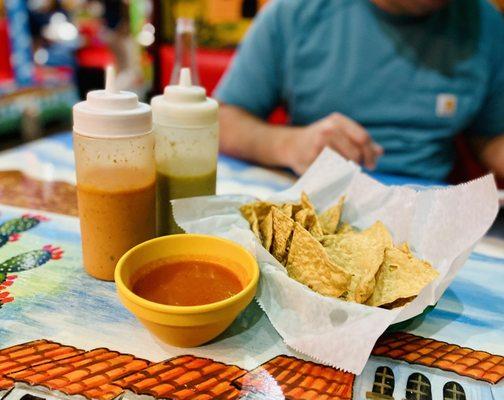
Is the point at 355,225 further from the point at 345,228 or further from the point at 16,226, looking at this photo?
the point at 16,226

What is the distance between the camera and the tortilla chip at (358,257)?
88 cm

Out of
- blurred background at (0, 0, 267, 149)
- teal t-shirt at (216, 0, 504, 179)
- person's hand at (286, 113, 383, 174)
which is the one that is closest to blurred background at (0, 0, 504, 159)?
blurred background at (0, 0, 267, 149)

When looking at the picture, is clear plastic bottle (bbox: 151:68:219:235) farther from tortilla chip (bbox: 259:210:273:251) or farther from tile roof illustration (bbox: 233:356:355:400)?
tile roof illustration (bbox: 233:356:355:400)

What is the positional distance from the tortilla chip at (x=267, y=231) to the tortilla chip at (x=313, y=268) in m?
0.06

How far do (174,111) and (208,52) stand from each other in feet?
10.0

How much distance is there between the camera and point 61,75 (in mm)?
6309

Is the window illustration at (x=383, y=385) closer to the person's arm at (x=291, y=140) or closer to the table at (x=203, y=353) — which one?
the table at (x=203, y=353)

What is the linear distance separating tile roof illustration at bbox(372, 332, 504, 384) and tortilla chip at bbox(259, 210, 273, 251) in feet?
0.94

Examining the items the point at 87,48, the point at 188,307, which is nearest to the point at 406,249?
the point at 188,307

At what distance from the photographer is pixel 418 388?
0.79 m

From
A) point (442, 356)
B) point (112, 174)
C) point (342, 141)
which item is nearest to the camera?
point (442, 356)

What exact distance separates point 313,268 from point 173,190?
1.27ft

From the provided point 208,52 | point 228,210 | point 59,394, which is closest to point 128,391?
point 59,394

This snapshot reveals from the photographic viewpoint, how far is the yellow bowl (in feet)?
2.51
